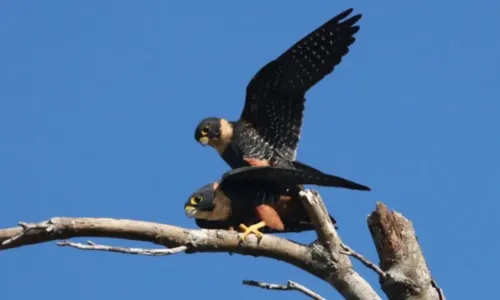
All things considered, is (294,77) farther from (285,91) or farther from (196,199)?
(196,199)

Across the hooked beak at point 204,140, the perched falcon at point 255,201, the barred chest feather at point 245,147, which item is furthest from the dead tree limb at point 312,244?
the hooked beak at point 204,140

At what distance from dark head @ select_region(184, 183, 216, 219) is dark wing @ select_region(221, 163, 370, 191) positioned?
5.4 inches

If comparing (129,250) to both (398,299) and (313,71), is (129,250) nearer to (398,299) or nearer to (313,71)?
(398,299)

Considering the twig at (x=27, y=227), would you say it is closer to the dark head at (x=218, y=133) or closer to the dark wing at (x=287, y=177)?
the dark wing at (x=287, y=177)

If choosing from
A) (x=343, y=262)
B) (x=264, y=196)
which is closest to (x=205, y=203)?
(x=264, y=196)

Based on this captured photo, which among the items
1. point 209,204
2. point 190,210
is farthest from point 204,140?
point 209,204

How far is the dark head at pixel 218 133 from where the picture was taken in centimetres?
770

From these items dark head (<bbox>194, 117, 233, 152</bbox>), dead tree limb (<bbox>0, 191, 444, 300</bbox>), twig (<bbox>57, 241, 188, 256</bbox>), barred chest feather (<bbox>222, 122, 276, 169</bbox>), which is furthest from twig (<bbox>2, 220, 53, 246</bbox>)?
dark head (<bbox>194, 117, 233, 152</bbox>)

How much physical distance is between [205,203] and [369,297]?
221 centimetres

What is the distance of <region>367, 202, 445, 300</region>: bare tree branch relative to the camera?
4484mm

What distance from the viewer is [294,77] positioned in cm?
767

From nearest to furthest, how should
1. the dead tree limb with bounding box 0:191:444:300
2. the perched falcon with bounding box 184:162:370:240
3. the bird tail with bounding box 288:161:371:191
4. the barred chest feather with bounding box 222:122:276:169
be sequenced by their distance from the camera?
the dead tree limb with bounding box 0:191:444:300 < the bird tail with bounding box 288:161:371:191 < the perched falcon with bounding box 184:162:370:240 < the barred chest feather with bounding box 222:122:276:169

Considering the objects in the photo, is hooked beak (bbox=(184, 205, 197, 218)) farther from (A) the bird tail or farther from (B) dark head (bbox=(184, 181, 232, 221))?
(A) the bird tail

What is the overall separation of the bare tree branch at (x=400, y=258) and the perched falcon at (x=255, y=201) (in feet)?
4.89
